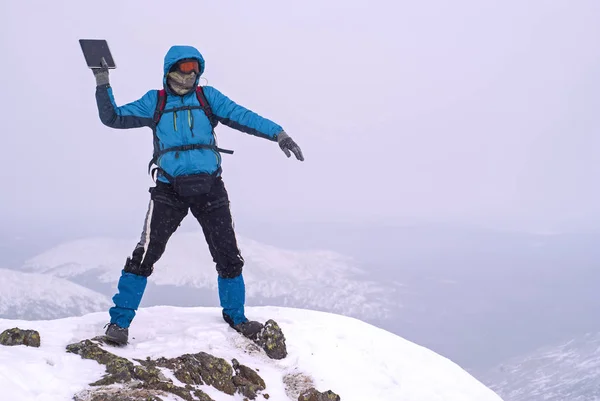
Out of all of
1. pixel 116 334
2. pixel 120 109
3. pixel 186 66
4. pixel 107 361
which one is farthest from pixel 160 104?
pixel 107 361

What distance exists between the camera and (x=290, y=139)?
22.5 feet

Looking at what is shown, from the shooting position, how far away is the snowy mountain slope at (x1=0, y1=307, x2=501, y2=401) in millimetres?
5168

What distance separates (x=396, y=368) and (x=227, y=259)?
3.19 meters

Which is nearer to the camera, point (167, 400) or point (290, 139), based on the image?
point (167, 400)

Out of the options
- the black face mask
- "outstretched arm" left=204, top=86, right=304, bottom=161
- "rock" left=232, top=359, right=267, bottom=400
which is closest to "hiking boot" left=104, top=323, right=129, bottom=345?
"rock" left=232, top=359, right=267, bottom=400

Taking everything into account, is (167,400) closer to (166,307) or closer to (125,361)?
(125,361)

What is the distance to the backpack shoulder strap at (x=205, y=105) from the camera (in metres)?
6.91

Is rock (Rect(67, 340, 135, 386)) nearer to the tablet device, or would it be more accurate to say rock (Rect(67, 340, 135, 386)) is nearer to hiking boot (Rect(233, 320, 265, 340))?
hiking boot (Rect(233, 320, 265, 340))

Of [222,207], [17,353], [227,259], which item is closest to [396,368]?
[227,259]

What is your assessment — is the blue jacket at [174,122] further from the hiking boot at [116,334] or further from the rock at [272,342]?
the rock at [272,342]

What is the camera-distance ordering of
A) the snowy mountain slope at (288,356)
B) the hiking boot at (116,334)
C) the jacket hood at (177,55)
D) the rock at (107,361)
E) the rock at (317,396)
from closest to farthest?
the rock at (107,361), the snowy mountain slope at (288,356), the rock at (317,396), the hiking boot at (116,334), the jacket hood at (177,55)

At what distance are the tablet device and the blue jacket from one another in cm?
34

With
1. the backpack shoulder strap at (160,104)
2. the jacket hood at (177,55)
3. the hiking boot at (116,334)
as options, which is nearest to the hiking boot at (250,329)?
the hiking boot at (116,334)

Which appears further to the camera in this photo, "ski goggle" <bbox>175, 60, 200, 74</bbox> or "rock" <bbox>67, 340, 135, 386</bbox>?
"ski goggle" <bbox>175, 60, 200, 74</bbox>
